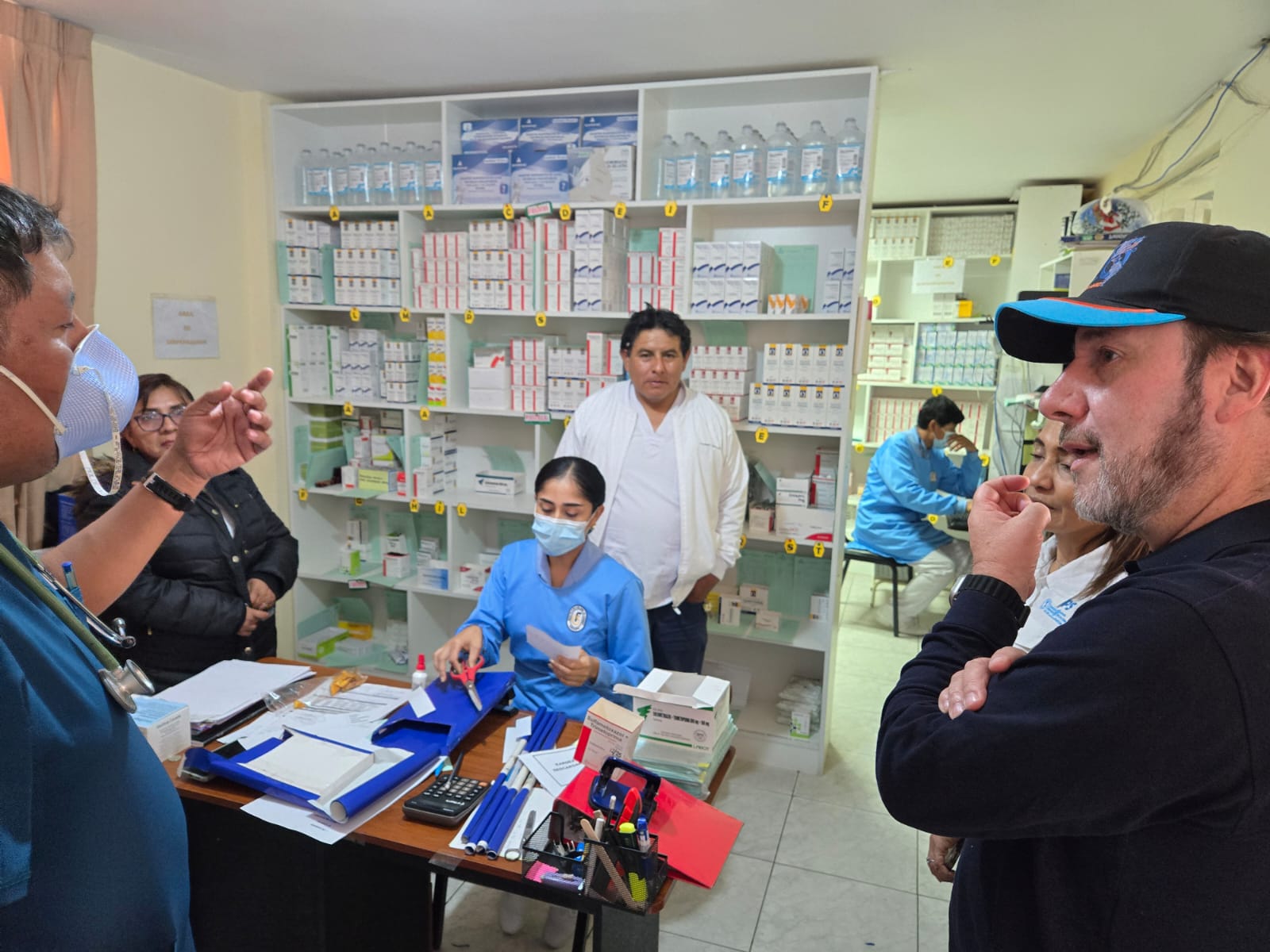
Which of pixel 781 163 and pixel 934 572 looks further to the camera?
pixel 934 572

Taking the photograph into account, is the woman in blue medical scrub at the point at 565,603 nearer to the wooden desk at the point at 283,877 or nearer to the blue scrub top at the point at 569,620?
the blue scrub top at the point at 569,620

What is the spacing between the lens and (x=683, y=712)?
162cm

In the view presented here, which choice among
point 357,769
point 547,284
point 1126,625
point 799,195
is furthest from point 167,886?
point 799,195

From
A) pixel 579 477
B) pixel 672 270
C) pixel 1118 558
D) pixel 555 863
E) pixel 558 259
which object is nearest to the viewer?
pixel 1118 558

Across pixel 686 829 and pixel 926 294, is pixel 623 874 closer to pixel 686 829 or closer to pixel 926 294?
pixel 686 829

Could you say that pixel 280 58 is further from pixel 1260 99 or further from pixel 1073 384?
pixel 1260 99

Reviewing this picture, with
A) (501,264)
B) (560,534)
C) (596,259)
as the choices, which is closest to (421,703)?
(560,534)

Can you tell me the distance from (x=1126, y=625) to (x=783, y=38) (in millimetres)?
2692

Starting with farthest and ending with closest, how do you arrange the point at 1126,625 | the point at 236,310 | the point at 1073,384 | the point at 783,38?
the point at 236,310 < the point at 783,38 < the point at 1073,384 < the point at 1126,625

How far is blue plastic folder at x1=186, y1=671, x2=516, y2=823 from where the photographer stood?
149cm

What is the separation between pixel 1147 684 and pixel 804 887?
7.42ft

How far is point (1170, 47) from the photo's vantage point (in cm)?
277

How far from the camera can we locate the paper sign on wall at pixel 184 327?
329cm

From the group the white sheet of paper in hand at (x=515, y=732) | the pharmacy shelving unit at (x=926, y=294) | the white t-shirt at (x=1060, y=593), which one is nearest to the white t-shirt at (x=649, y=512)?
the white sheet of paper in hand at (x=515, y=732)
